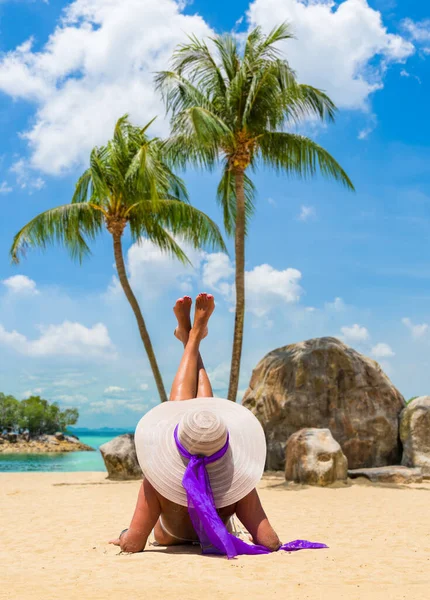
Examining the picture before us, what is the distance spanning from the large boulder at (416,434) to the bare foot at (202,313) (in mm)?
8972

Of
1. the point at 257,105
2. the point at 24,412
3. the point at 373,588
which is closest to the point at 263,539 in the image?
the point at 373,588

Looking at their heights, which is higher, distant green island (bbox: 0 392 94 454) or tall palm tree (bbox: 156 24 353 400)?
tall palm tree (bbox: 156 24 353 400)

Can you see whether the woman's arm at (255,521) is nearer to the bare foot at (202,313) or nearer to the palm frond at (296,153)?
the bare foot at (202,313)

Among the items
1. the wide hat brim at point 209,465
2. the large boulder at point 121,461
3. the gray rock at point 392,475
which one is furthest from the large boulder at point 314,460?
the wide hat brim at point 209,465

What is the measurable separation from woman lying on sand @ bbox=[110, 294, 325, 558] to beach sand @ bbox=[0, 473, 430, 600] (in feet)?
0.53

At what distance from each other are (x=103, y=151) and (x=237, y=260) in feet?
15.9

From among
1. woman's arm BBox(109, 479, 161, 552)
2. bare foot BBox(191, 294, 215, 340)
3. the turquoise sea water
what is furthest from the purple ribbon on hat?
the turquoise sea water

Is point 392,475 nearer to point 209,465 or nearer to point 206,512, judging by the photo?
point 209,465

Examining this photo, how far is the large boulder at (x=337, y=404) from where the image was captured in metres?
13.7

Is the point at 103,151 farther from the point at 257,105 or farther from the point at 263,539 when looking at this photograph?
the point at 263,539

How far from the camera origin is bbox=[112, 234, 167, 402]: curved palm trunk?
1527 centimetres

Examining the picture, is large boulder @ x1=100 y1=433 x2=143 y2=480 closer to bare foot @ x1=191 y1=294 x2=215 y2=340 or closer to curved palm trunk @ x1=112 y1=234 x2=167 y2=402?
curved palm trunk @ x1=112 y1=234 x2=167 y2=402

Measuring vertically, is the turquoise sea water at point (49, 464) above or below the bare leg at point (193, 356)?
below

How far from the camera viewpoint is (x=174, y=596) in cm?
335
